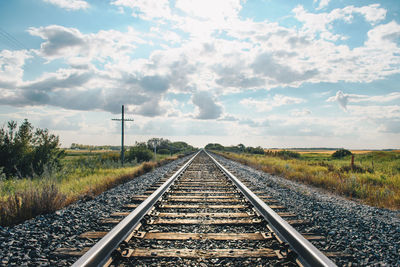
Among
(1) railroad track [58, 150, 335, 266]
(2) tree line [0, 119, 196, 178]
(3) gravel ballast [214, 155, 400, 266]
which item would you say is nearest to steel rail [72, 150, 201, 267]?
(1) railroad track [58, 150, 335, 266]

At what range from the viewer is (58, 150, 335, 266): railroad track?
2.44 m

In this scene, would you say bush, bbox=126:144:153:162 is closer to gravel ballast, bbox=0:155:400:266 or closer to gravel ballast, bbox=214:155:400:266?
gravel ballast, bbox=0:155:400:266

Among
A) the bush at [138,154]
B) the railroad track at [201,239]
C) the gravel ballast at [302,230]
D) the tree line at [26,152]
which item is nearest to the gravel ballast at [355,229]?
the gravel ballast at [302,230]

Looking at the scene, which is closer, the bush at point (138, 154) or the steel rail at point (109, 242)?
the steel rail at point (109, 242)

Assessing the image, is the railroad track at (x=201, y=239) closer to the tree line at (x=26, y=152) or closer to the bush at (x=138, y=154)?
the tree line at (x=26, y=152)

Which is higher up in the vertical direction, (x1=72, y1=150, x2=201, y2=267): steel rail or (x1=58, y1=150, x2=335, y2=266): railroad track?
(x1=72, y1=150, x2=201, y2=267): steel rail

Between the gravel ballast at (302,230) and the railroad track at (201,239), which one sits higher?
the railroad track at (201,239)

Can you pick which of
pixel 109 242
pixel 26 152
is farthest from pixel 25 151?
pixel 109 242

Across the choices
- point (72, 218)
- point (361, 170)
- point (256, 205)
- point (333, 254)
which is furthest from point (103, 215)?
point (361, 170)

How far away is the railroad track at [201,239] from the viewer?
244 centimetres

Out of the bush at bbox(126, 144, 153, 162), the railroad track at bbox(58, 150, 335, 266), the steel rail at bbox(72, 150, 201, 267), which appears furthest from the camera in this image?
the bush at bbox(126, 144, 153, 162)

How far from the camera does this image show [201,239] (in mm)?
2977

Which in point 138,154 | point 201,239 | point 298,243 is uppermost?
point 298,243

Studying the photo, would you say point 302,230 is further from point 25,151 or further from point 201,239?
point 25,151
